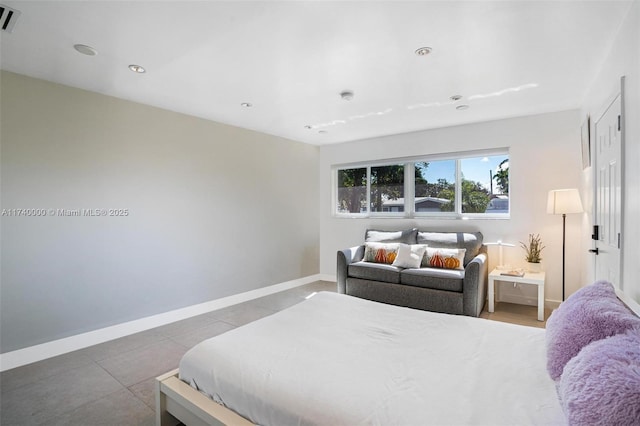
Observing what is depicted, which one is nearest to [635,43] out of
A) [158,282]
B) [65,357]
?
[158,282]

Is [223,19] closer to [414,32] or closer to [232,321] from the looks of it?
[414,32]

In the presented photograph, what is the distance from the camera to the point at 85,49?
7.66 feet

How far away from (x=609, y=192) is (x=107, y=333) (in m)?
4.65

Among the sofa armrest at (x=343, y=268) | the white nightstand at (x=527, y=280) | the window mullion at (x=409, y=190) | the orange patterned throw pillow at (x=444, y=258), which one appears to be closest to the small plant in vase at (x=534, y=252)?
the white nightstand at (x=527, y=280)

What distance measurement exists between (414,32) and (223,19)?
128 centimetres

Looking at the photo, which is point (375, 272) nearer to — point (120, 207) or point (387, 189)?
point (387, 189)

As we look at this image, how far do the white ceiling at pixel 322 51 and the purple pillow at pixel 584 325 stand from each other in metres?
1.71

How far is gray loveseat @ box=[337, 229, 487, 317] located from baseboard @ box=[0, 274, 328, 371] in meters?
1.56

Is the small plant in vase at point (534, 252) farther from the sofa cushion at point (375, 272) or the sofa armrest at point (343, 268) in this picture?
the sofa armrest at point (343, 268)

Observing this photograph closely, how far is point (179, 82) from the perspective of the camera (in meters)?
2.94

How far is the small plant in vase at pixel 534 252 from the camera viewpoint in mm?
3853

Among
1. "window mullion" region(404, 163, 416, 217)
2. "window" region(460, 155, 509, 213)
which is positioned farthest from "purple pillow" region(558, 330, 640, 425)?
"window mullion" region(404, 163, 416, 217)

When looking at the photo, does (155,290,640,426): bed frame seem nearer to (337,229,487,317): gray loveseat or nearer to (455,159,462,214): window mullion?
(337,229,487,317): gray loveseat

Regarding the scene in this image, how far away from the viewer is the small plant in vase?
3.85 metres
